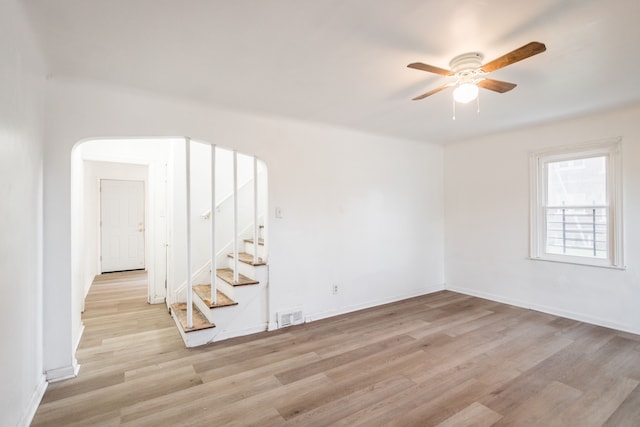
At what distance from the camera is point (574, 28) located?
181 centimetres

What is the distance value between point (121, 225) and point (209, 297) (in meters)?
4.67

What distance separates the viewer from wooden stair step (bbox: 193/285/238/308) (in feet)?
10.4

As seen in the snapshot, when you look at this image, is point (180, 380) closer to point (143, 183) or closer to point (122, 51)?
point (122, 51)

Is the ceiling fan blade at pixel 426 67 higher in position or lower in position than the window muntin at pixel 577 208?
higher

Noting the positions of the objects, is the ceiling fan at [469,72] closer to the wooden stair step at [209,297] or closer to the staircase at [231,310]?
the staircase at [231,310]

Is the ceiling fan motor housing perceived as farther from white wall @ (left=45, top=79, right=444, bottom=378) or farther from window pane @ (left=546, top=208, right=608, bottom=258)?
window pane @ (left=546, top=208, right=608, bottom=258)

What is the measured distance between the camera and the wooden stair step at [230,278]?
3315mm

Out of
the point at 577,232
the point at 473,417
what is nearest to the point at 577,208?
the point at 577,232

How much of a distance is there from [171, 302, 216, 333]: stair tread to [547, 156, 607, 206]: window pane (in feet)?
14.1

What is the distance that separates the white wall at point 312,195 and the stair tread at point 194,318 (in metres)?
0.71

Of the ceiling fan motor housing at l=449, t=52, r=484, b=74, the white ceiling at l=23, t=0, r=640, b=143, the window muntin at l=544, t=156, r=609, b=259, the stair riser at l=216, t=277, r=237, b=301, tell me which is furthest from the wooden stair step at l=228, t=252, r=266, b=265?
the window muntin at l=544, t=156, r=609, b=259

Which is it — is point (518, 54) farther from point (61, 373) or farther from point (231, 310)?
point (61, 373)

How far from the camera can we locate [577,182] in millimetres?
3707

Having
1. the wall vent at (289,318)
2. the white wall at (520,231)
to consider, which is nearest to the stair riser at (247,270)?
the wall vent at (289,318)
